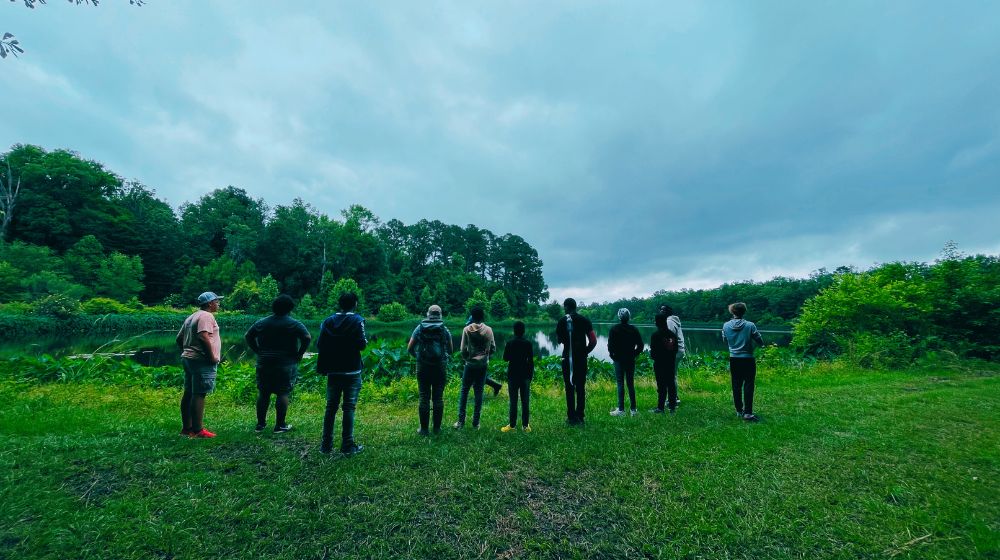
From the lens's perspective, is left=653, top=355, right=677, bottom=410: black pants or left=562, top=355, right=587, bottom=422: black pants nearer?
left=562, top=355, right=587, bottom=422: black pants

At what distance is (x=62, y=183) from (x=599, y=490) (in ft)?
253

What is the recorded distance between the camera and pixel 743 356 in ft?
20.0

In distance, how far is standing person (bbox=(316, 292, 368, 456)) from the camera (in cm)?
447

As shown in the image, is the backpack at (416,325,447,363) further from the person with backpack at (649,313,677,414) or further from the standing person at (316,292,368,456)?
the person with backpack at (649,313,677,414)

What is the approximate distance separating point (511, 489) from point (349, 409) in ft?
7.85

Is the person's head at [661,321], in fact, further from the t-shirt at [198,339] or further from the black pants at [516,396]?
the t-shirt at [198,339]

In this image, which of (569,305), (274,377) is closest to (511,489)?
(569,305)

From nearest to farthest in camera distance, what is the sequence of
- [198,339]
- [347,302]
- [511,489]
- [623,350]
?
1. [511,489]
2. [347,302]
3. [198,339]
4. [623,350]

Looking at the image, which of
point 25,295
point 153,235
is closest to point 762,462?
point 25,295

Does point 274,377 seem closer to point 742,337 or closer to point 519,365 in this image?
point 519,365

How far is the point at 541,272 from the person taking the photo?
88.9 meters

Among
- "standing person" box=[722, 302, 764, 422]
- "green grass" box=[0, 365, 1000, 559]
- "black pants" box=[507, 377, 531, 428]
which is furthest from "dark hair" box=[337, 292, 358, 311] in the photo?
"standing person" box=[722, 302, 764, 422]

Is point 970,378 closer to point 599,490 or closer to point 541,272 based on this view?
point 599,490

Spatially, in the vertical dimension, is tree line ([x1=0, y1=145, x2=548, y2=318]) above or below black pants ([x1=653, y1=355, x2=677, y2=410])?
above
